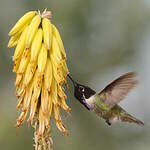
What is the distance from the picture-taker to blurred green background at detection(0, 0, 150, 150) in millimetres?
14133

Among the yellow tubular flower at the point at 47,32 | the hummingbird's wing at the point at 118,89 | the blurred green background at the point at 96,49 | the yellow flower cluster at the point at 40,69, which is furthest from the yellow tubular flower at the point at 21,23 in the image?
the blurred green background at the point at 96,49

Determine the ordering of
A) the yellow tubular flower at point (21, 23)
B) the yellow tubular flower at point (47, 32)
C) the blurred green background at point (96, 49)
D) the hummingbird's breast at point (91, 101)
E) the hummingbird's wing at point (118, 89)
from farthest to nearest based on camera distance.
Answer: the blurred green background at point (96, 49), the hummingbird's breast at point (91, 101), the hummingbird's wing at point (118, 89), the yellow tubular flower at point (21, 23), the yellow tubular flower at point (47, 32)

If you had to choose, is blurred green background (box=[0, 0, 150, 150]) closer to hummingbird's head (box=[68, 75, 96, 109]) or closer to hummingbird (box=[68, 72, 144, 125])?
hummingbird (box=[68, 72, 144, 125])

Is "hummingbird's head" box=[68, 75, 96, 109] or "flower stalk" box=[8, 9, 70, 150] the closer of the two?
"flower stalk" box=[8, 9, 70, 150]

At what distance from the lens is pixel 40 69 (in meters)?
4.86

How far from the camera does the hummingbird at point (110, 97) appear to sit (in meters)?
5.55

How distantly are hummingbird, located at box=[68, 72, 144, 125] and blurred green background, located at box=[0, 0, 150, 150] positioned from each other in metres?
7.42

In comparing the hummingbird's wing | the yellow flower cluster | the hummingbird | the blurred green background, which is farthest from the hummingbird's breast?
the blurred green background

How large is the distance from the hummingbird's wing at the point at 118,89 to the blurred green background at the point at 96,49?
769 cm

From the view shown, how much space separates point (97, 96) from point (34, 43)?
1.28 meters

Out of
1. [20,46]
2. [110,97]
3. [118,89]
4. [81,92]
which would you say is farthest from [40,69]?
A: [110,97]

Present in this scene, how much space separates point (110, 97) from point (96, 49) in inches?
396

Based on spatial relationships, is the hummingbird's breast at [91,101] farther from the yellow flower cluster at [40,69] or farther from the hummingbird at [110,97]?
the yellow flower cluster at [40,69]

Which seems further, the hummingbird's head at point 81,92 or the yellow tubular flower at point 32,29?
the hummingbird's head at point 81,92
